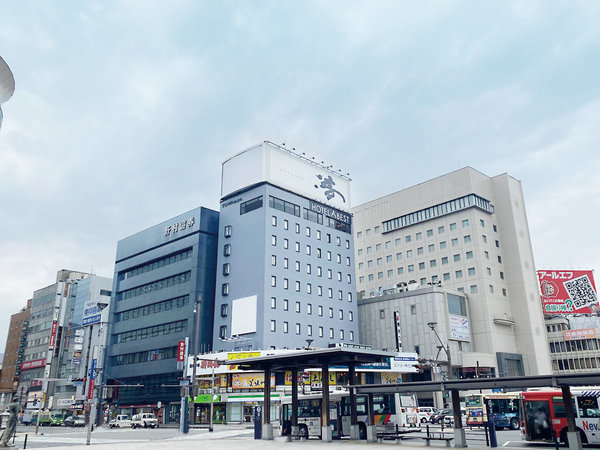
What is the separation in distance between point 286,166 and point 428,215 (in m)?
31.7

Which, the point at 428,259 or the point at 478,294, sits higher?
the point at 428,259

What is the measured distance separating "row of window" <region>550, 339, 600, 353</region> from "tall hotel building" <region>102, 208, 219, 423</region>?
70.6 meters

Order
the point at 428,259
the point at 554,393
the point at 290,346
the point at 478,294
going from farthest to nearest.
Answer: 1. the point at 428,259
2. the point at 478,294
3. the point at 290,346
4. the point at 554,393

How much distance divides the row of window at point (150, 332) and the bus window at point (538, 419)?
5796 cm

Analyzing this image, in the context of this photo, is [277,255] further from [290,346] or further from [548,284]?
[548,284]

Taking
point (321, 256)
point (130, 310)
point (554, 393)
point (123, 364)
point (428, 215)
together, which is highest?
point (428, 215)

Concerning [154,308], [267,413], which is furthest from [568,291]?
[267,413]

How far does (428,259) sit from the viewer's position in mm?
96562

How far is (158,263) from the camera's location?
290 feet

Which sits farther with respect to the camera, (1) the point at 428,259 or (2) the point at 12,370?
(2) the point at 12,370

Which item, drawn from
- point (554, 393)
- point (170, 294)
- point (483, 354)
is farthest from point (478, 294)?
point (554, 393)

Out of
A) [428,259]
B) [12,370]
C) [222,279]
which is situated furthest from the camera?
[12,370]

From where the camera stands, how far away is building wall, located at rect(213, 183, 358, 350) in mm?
72188

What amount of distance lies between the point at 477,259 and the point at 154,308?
55.6m
